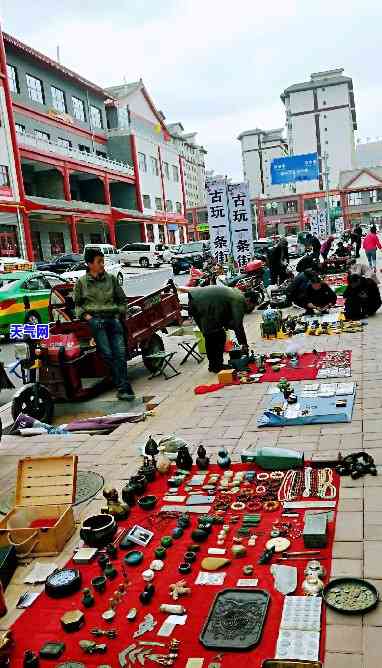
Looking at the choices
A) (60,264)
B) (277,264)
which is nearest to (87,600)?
(277,264)

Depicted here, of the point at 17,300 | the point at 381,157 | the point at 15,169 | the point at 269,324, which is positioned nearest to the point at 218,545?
the point at 269,324

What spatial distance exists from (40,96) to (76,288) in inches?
1407

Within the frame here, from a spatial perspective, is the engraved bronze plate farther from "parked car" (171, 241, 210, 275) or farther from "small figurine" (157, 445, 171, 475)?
"parked car" (171, 241, 210, 275)

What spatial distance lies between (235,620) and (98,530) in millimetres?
1303

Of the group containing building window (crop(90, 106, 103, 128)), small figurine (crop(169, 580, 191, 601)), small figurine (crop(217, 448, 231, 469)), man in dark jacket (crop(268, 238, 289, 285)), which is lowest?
small figurine (crop(169, 580, 191, 601))

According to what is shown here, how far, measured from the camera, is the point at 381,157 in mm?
99438

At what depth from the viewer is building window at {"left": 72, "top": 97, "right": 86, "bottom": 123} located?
44312mm

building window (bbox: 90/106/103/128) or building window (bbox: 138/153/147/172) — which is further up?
building window (bbox: 90/106/103/128)

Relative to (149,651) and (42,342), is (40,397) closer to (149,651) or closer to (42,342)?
(42,342)

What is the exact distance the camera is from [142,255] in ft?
125

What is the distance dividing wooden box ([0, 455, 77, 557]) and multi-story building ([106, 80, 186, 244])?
45.7 m

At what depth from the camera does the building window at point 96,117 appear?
154ft

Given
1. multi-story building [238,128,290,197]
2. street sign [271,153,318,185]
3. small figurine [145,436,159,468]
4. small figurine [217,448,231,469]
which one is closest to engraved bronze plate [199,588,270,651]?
small figurine [217,448,231,469]

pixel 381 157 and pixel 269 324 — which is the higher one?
pixel 381 157
